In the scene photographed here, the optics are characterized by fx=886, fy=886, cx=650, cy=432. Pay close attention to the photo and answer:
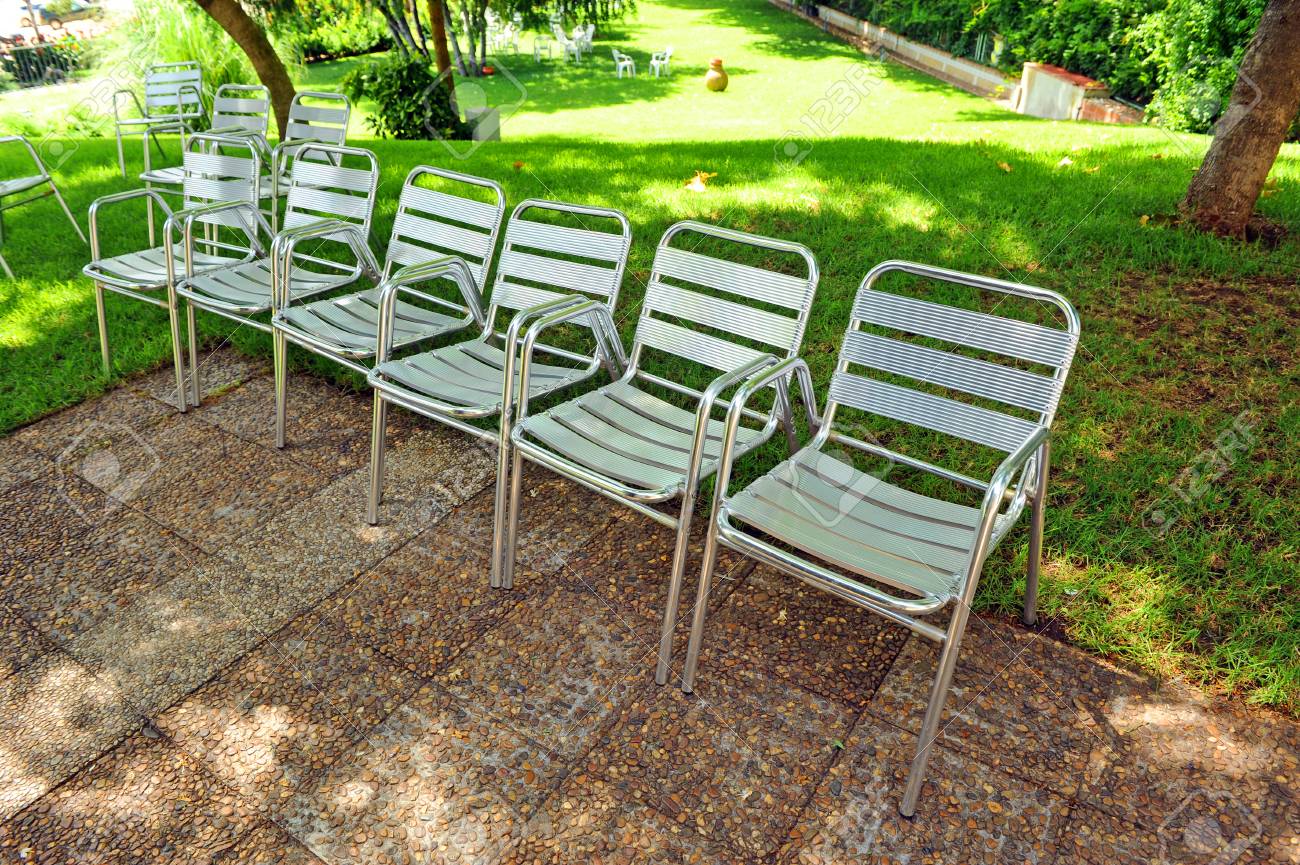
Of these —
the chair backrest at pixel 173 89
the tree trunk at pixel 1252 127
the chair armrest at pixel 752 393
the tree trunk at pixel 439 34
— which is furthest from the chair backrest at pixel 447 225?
the tree trunk at pixel 439 34

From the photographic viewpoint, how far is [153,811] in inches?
85.3

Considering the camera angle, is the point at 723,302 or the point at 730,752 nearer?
the point at 730,752

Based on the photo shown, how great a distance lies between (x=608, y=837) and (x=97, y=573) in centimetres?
207

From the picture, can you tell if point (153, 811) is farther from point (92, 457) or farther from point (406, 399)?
point (92, 457)

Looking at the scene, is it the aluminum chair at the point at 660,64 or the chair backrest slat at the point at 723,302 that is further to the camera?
the aluminum chair at the point at 660,64

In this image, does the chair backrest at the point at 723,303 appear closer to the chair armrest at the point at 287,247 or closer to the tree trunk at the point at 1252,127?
the chair armrest at the point at 287,247

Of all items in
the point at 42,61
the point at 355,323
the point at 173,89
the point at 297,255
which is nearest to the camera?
the point at 355,323

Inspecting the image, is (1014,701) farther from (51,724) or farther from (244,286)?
(244,286)

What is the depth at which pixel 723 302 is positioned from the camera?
2.96m

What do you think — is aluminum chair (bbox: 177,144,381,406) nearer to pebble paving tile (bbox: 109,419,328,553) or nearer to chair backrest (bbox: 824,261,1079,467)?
pebble paving tile (bbox: 109,419,328,553)

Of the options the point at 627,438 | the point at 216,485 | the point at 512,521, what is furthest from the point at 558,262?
the point at 216,485

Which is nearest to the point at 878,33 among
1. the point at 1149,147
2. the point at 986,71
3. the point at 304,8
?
the point at 986,71

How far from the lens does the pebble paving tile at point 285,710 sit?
228 cm

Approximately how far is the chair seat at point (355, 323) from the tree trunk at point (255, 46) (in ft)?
13.4
